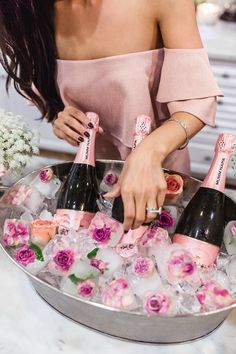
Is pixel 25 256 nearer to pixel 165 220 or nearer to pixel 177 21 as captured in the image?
pixel 165 220

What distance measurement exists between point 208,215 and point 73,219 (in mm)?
256

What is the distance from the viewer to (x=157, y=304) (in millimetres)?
642

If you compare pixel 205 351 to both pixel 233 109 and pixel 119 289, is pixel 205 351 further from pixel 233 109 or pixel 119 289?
pixel 233 109

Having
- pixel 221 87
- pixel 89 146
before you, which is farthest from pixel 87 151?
pixel 221 87

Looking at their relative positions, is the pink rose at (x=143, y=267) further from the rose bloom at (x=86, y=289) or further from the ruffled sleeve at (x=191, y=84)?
the ruffled sleeve at (x=191, y=84)

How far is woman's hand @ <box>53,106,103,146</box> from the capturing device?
3.07ft

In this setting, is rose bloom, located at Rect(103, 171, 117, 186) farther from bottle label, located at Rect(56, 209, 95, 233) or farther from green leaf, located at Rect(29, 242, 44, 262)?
green leaf, located at Rect(29, 242, 44, 262)

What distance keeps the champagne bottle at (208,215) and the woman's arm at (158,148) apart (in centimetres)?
8

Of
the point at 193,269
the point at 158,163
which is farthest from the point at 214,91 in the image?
the point at 193,269

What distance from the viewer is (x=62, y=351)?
2.30 ft

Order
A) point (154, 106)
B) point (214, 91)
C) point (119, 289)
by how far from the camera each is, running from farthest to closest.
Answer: point (154, 106) → point (214, 91) → point (119, 289)

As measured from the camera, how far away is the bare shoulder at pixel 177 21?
883 mm

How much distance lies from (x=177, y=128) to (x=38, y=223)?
0.30m

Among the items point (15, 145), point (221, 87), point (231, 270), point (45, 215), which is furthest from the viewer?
point (221, 87)
